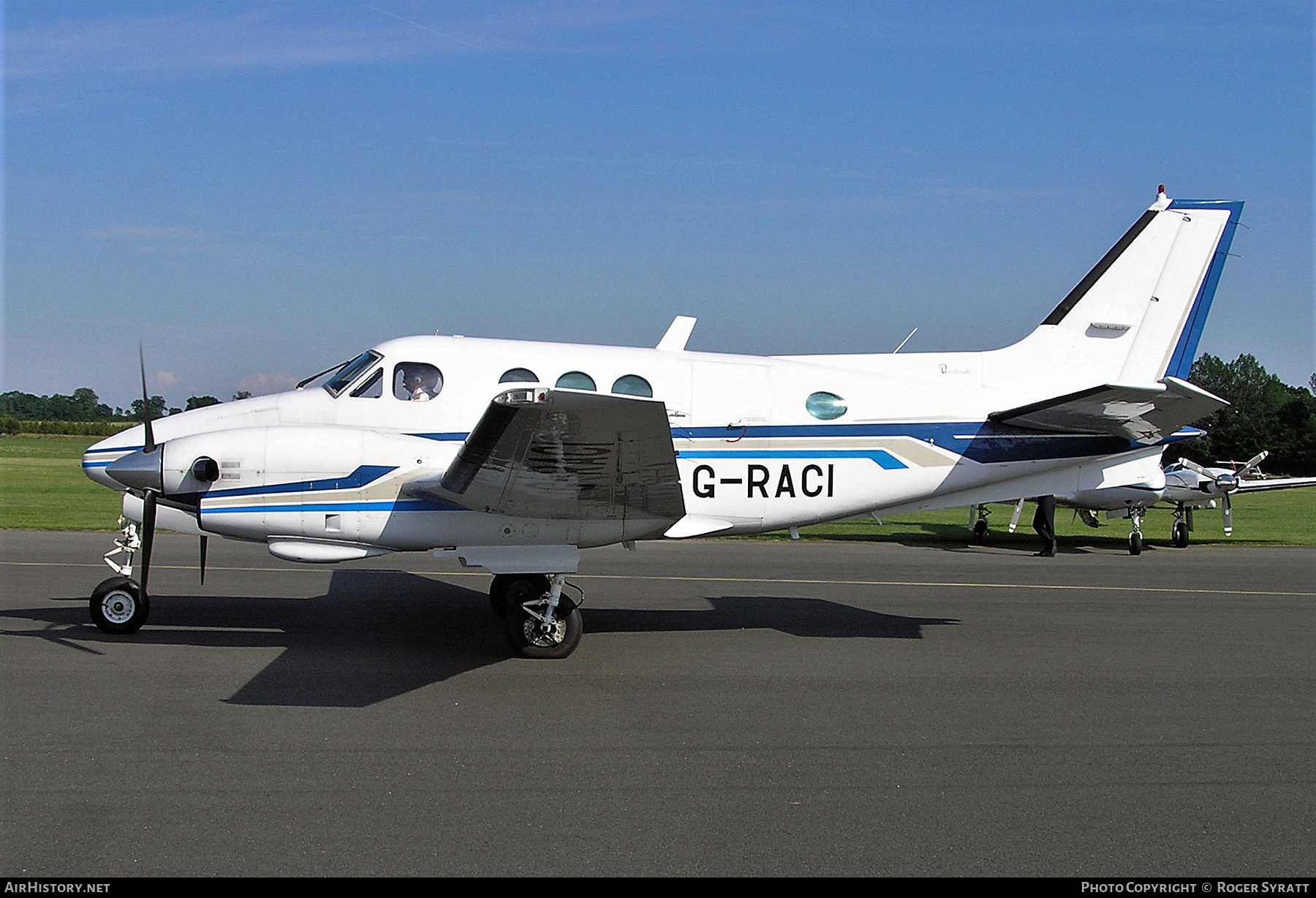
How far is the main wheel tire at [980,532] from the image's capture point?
2148 centimetres

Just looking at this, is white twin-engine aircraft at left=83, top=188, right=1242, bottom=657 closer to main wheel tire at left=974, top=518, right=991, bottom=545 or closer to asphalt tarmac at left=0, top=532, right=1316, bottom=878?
asphalt tarmac at left=0, top=532, right=1316, bottom=878

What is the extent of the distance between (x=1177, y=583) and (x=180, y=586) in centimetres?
1318

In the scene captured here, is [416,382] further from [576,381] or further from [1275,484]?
→ [1275,484]

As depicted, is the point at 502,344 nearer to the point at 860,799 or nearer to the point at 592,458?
the point at 592,458

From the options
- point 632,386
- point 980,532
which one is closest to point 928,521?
point 980,532

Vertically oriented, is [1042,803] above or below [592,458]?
below

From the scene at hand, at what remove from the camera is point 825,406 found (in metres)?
9.91

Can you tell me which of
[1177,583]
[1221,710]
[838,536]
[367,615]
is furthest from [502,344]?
[838,536]

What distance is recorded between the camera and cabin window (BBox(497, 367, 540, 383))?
9.48m

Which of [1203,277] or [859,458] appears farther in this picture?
[1203,277]

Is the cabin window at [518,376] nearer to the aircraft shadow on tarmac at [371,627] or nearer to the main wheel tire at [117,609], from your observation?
the aircraft shadow on tarmac at [371,627]

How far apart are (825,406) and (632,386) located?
190cm

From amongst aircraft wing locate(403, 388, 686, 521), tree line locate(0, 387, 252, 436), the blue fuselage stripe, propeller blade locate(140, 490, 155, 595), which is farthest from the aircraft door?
tree line locate(0, 387, 252, 436)

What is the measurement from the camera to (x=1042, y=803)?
5438 mm
